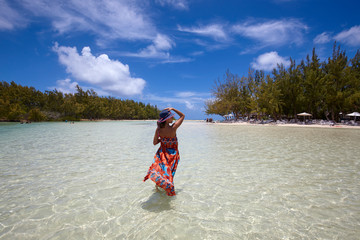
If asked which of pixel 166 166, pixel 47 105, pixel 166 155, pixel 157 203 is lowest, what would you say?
pixel 157 203

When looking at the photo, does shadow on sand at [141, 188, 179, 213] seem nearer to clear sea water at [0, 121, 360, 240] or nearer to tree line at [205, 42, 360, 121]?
clear sea water at [0, 121, 360, 240]

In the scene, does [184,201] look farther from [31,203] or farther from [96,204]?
[31,203]

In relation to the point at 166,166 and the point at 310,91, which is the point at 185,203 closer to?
the point at 166,166

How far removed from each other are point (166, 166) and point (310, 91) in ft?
150

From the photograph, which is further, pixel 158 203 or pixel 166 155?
pixel 166 155

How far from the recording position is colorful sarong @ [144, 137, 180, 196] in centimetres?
367

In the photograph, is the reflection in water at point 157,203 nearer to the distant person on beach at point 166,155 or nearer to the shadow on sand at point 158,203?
the shadow on sand at point 158,203

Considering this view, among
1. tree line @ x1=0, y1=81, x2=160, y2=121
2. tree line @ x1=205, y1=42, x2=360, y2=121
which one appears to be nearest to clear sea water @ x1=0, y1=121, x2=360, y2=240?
tree line @ x1=205, y1=42, x2=360, y2=121

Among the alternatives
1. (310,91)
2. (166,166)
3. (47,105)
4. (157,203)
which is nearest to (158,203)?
(157,203)

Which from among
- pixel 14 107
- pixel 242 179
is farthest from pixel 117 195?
pixel 14 107

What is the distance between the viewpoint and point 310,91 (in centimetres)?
3912

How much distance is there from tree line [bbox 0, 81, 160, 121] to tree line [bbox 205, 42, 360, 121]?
55.4m

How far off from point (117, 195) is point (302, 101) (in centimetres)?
4763

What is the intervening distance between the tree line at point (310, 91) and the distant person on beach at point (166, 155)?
1652 inches
